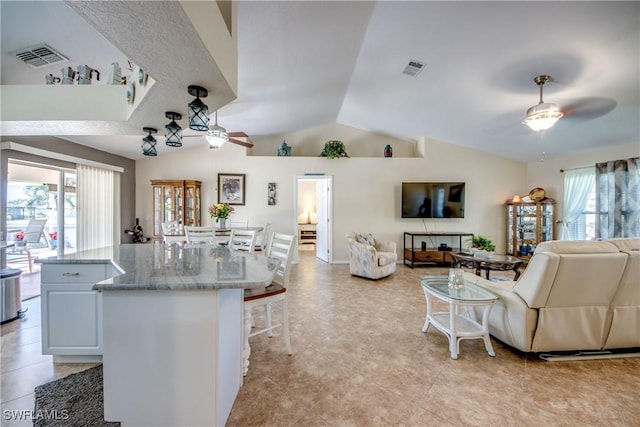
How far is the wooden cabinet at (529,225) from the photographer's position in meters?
5.31

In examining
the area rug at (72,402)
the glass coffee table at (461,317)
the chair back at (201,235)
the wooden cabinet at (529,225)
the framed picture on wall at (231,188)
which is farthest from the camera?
the framed picture on wall at (231,188)

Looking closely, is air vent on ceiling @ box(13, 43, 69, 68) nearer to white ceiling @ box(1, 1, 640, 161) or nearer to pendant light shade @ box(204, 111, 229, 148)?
white ceiling @ box(1, 1, 640, 161)

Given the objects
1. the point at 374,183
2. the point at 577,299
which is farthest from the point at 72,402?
the point at 374,183

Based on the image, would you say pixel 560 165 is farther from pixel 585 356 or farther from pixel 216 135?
pixel 216 135

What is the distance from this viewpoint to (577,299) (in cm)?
208

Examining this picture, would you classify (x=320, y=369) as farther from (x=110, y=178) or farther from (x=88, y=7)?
(x=110, y=178)

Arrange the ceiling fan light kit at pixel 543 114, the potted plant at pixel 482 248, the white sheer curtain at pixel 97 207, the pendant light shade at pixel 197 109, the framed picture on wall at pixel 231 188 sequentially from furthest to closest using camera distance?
the framed picture on wall at pixel 231 188 → the white sheer curtain at pixel 97 207 → the potted plant at pixel 482 248 → the ceiling fan light kit at pixel 543 114 → the pendant light shade at pixel 197 109

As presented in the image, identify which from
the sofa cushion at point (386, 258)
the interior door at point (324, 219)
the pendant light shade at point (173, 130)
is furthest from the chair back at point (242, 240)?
the interior door at point (324, 219)

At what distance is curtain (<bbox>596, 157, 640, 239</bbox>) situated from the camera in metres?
3.89

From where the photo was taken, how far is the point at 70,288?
79.8 inches

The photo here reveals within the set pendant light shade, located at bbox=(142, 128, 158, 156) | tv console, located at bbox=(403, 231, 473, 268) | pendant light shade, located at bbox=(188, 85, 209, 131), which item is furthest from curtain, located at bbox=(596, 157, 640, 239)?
pendant light shade, located at bbox=(142, 128, 158, 156)

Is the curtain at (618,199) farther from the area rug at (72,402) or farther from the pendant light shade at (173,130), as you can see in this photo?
the area rug at (72,402)

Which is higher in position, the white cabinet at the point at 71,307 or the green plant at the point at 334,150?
the green plant at the point at 334,150

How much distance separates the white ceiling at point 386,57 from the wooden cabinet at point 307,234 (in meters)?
4.84
